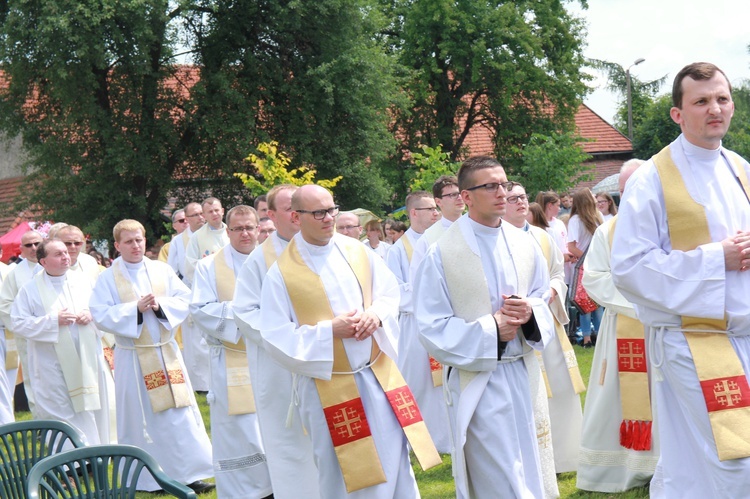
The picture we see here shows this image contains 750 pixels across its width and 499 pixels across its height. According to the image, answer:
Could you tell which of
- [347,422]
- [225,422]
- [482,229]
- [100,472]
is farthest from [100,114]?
[100,472]

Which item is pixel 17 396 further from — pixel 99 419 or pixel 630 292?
pixel 630 292

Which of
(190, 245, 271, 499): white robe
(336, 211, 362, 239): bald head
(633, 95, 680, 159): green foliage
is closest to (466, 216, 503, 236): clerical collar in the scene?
(190, 245, 271, 499): white robe

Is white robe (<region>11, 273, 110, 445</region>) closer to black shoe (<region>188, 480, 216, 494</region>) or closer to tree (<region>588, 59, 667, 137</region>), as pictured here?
black shoe (<region>188, 480, 216, 494</region>)

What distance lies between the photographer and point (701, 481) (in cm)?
464

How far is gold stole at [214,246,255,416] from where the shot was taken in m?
7.81

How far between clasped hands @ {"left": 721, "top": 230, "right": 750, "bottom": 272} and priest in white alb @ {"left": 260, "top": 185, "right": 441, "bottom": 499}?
213cm

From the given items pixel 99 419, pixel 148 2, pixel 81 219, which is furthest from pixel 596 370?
pixel 81 219

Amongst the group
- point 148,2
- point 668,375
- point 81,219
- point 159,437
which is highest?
point 148,2

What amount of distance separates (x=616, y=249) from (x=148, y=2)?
19843mm

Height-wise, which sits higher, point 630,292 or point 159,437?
point 630,292

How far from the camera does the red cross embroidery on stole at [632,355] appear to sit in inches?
269

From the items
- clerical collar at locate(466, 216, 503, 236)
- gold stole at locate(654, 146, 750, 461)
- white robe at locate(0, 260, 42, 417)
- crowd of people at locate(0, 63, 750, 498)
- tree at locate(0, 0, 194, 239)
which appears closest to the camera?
gold stole at locate(654, 146, 750, 461)

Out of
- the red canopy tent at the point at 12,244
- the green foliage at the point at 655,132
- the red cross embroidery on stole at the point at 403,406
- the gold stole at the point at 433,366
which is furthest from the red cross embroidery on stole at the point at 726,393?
the green foliage at the point at 655,132

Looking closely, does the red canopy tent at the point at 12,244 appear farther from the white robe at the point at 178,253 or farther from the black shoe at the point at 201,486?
the black shoe at the point at 201,486
